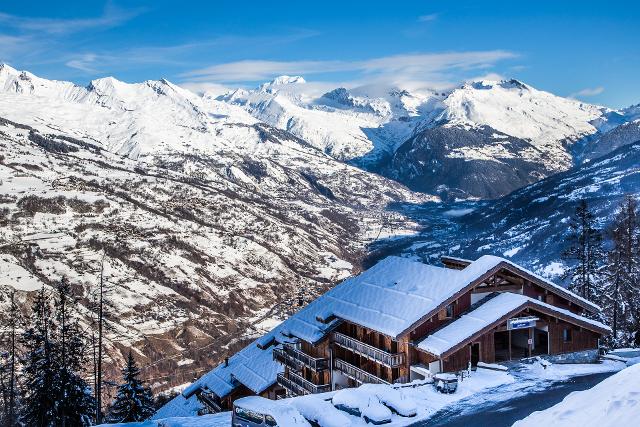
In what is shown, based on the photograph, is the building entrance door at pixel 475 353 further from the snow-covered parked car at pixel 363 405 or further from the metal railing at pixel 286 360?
the metal railing at pixel 286 360

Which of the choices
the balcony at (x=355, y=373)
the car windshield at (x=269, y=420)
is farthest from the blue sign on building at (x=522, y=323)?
the car windshield at (x=269, y=420)

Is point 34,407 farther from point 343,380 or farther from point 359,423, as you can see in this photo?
point 359,423

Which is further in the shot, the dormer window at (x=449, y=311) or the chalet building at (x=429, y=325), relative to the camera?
the dormer window at (x=449, y=311)

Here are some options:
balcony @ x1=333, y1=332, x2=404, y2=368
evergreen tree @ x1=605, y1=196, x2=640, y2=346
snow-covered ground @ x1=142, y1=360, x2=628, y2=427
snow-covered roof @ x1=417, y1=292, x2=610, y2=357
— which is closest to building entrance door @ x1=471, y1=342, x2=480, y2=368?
snow-covered roof @ x1=417, y1=292, x2=610, y2=357

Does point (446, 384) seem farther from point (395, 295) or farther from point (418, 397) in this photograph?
point (395, 295)

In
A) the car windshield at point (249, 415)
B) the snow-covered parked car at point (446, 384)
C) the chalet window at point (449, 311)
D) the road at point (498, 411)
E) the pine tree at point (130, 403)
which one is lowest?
the pine tree at point (130, 403)

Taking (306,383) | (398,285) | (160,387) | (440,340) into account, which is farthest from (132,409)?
(160,387)

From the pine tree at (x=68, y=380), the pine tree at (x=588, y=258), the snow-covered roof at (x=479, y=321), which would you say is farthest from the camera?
the pine tree at (x=588, y=258)

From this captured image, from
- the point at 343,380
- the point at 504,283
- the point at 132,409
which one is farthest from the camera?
the point at 132,409
